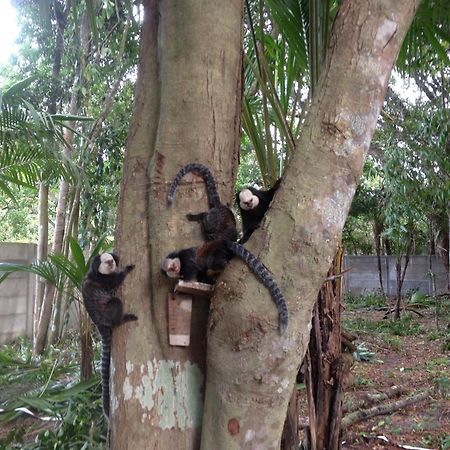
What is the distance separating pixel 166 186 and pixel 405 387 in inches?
165

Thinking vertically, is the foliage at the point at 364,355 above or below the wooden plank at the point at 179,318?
below

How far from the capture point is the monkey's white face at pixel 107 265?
6.63ft

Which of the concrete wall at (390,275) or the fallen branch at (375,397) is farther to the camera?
the concrete wall at (390,275)

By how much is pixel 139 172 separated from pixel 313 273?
736mm

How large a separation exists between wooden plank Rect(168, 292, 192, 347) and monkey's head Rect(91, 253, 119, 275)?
273mm

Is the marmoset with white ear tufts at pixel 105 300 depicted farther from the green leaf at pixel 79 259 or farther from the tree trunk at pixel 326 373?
the tree trunk at pixel 326 373

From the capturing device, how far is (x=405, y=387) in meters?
5.20

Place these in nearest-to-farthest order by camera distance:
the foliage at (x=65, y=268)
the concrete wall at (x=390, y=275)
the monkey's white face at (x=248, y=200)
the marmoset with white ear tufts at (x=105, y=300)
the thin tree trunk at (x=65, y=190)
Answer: the marmoset with white ear tufts at (x=105, y=300) → the monkey's white face at (x=248, y=200) → the foliage at (x=65, y=268) → the thin tree trunk at (x=65, y=190) → the concrete wall at (x=390, y=275)

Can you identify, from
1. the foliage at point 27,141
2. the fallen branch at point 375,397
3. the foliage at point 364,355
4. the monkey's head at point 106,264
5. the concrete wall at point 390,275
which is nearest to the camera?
the monkey's head at point 106,264

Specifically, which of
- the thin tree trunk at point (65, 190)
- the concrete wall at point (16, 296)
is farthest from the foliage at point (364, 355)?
the concrete wall at point (16, 296)

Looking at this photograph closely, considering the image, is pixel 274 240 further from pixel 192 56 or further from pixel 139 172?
pixel 192 56

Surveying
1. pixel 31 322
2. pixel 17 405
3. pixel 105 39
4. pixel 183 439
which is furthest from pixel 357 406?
pixel 31 322

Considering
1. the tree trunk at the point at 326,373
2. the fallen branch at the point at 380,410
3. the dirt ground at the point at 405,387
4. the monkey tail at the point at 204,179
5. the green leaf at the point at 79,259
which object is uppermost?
the monkey tail at the point at 204,179

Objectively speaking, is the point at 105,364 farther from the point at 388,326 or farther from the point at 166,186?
the point at 388,326
